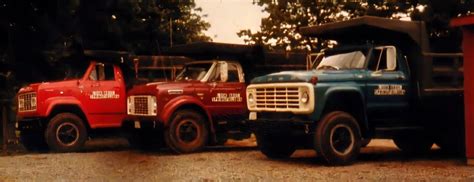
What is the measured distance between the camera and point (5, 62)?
20672 mm

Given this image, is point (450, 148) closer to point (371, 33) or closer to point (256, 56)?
point (371, 33)

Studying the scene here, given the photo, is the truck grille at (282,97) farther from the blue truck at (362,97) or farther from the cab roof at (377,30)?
the cab roof at (377,30)

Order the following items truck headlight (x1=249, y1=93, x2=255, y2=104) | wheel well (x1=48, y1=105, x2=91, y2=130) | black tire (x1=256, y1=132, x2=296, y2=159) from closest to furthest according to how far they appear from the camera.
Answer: truck headlight (x1=249, y1=93, x2=255, y2=104), black tire (x1=256, y1=132, x2=296, y2=159), wheel well (x1=48, y1=105, x2=91, y2=130)

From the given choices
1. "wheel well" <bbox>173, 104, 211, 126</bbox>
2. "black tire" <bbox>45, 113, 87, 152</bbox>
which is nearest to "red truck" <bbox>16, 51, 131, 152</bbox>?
"black tire" <bbox>45, 113, 87, 152</bbox>

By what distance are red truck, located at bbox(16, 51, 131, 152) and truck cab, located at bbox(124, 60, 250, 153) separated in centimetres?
80

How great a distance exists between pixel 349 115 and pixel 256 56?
13.9ft

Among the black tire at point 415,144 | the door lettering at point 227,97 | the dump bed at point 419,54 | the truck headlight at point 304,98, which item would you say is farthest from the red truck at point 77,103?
the black tire at point 415,144

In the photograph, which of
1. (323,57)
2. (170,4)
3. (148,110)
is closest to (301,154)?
(323,57)

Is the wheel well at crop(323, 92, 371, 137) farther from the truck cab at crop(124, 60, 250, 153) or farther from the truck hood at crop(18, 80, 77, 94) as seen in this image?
the truck hood at crop(18, 80, 77, 94)

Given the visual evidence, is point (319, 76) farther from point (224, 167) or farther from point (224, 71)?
point (224, 71)

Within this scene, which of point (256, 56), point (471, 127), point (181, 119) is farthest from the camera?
point (256, 56)

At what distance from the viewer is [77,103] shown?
583 inches

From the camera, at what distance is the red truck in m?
14.6

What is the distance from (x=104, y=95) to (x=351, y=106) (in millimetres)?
6234
